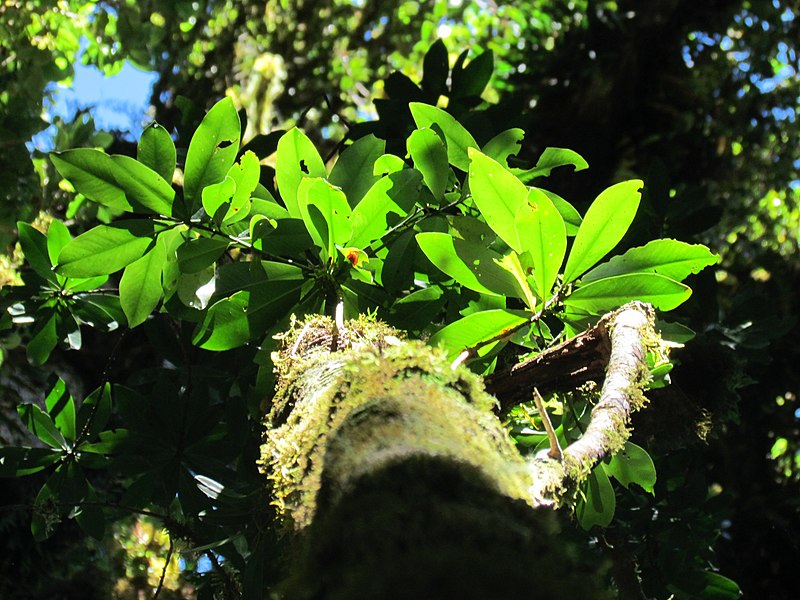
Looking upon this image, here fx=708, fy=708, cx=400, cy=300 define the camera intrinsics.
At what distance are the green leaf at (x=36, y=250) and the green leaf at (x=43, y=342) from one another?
0.11 m

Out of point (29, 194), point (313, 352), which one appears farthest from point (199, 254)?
point (29, 194)

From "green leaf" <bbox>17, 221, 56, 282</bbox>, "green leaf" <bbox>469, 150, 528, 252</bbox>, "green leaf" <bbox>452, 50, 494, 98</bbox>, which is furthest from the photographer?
"green leaf" <bbox>452, 50, 494, 98</bbox>

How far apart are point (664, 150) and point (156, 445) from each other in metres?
2.59

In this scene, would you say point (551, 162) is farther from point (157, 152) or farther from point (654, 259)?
point (157, 152)

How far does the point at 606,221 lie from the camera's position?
1.08 meters

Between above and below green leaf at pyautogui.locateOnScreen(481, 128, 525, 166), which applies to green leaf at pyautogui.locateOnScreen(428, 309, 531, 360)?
below

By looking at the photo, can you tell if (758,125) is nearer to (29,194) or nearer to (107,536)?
Result: (29,194)

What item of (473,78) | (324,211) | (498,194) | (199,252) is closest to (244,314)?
(199,252)

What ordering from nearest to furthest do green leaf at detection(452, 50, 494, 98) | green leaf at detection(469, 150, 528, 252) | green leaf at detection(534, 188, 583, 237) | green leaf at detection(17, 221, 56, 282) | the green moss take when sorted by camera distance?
the green moss → green leaf at detection(469, 150, 528, 252) → green leaf at detection(534, 188, 583, 237) → green leaf at detection(17, 221, 56, 282) → green leaf at detection(452, 50, 494, 98)

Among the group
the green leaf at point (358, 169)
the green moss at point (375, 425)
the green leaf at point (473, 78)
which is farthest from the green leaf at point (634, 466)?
the green leaf at point (473, 78)

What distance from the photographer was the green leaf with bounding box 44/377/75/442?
1603 millimetres

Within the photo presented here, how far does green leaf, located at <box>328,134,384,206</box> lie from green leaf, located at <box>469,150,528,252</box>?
251mm

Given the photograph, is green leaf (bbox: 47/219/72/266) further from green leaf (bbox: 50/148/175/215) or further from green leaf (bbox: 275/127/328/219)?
green leaf (bbox: 275/127/328/219)

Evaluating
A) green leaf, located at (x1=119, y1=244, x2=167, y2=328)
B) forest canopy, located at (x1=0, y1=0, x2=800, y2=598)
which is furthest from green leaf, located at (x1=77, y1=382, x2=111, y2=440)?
green leaf, located at (x1=119, y1=244, x2=167, y2=328)
